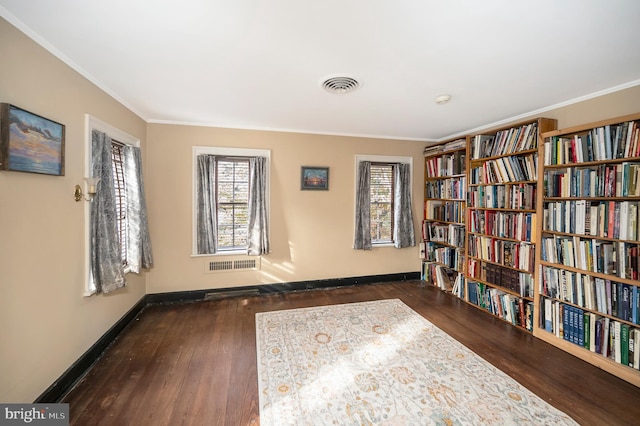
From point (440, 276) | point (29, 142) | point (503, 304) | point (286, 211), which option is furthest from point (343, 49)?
point (440, 276)

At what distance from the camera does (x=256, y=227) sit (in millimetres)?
3779

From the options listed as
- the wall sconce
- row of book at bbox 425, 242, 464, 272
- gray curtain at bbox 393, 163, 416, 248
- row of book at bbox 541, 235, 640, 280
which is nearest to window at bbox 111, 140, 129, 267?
the wall sconce

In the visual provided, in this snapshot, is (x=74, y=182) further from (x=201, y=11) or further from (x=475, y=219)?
(x=475, y=219)

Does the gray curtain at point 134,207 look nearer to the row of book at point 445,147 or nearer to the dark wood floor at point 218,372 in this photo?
the dark wood floor at point 218,372

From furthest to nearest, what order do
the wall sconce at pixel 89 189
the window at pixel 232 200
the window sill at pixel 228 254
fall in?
the window at pixel 232 200
the window sill at pixel 228 254
the wall sconce at pixel 89 189

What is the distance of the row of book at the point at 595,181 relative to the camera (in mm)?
2137

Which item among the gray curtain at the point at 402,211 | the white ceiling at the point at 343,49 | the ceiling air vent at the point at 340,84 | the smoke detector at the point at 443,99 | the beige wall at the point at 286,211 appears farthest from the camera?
the gray curtain at the point at 402,211

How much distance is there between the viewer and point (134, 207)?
3.02 metres

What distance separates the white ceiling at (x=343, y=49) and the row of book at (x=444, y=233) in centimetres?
179

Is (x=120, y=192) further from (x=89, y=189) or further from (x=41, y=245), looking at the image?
(x=41, y=245)

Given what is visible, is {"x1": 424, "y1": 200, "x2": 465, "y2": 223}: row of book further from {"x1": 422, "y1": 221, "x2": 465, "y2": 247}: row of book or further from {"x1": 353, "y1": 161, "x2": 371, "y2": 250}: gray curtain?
{"x1": 353, "y1": 161, "x2": 371, "y2": 250}: gray curtain

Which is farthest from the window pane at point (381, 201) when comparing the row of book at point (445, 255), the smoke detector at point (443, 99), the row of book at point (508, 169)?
the smoke detector at point (443, 99)

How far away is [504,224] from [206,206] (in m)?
3.98

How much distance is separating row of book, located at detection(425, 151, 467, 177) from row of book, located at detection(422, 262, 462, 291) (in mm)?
1568
